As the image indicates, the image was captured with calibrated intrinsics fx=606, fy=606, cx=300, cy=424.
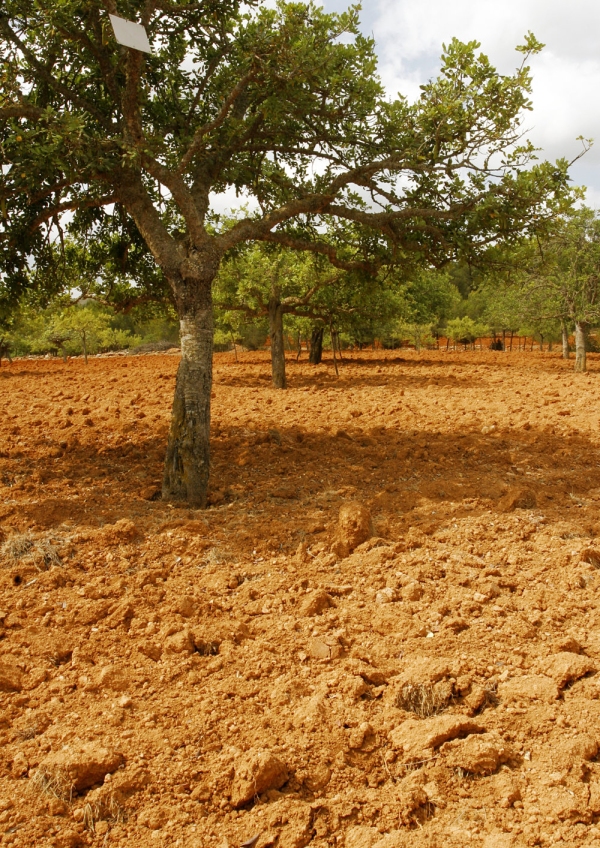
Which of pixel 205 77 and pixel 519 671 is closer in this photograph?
pixel 519 671

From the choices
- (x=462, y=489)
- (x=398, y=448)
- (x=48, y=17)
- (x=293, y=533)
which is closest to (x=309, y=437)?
(x=398, y=448)

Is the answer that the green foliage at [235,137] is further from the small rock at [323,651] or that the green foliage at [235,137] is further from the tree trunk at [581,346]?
the tree trunk at [581,346]

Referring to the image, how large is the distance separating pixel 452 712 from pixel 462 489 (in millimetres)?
3246

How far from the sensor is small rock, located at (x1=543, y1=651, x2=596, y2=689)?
2998 mm

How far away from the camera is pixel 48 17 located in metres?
4.92

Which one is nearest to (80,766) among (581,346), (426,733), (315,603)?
(426,733)

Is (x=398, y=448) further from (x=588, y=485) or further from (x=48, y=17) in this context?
(x=48, y=17)

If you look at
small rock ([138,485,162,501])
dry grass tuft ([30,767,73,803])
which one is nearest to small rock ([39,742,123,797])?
dry grass tuft ([30,767,73,803])

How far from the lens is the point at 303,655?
10.9 ft

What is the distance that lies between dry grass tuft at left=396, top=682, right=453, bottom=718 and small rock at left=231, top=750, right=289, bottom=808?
0.73 metres

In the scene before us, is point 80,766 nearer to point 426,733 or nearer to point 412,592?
point 426,733

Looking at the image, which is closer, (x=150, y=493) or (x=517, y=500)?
(x=517, y=500)

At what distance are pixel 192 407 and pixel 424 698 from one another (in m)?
3.40

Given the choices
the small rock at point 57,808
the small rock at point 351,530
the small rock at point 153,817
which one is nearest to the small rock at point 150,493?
the small rock at point 351,530
